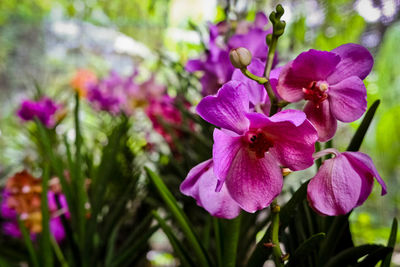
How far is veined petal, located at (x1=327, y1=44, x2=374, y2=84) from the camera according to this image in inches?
8.1

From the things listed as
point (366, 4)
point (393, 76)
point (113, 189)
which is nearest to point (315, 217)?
point (113, 189)

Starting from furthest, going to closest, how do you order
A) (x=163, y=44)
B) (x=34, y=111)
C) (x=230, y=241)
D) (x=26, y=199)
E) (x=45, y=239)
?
(x=163, y=44), (x=34, y=111), (x=26, y=199), (x=45, y=239), (x=230, y=241)

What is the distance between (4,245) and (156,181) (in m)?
0.55

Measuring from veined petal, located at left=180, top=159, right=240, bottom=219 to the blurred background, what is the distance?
0.29 m

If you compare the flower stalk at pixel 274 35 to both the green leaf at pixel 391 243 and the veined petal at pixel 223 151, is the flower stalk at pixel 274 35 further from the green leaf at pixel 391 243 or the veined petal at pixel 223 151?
the green leaf at pixel 391 243

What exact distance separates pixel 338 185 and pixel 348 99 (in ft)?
0.18

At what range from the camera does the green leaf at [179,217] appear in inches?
11.3

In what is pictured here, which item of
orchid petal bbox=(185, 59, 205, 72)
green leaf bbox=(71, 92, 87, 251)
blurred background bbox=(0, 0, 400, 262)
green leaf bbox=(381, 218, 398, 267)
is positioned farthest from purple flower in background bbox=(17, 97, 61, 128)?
green leaf bbox=(381, 218, 398, 267)

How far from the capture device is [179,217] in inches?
11.3

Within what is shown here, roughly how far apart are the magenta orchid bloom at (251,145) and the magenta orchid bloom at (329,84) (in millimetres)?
27

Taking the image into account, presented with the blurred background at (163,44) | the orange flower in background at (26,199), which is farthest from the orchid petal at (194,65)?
the orange flower in background at (26,199)

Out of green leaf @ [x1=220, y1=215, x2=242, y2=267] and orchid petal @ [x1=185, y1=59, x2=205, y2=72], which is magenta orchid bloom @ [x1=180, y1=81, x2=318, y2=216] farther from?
orchid petal @ [x1=185, y1=59, x2=205, y2=72]

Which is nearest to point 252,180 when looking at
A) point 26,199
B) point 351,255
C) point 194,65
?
point 351,255

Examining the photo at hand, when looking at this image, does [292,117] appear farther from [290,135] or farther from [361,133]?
[361,133]
